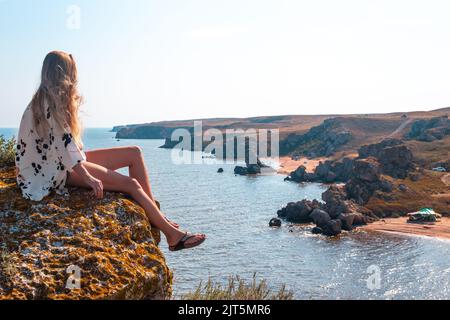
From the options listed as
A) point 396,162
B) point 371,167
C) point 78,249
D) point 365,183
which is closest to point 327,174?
point 396,162

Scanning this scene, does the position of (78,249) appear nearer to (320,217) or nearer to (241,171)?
(320,217)

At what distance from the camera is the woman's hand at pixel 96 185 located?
7395 millimetres

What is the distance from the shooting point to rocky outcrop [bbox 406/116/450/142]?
148788 mm

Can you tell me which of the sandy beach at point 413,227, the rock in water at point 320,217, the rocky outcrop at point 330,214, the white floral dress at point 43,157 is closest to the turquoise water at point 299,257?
the rock in water at point 320,217

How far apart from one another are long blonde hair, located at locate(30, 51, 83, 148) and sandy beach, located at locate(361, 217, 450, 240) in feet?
214

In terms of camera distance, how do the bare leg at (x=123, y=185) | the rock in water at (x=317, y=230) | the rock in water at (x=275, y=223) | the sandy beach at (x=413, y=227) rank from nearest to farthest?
the bare leg at (x=123, y=185) < the rock in water at (x=317, y=230) < the sandy beach at (x=413, y=227) < the rock in water at (x=275, y=223)

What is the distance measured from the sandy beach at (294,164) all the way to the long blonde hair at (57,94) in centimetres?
13588

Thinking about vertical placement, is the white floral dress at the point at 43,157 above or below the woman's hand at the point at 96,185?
above

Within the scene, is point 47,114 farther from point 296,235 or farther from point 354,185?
point 354,185

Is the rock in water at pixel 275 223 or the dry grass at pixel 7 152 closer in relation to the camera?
the dry grass at pixel 7 152

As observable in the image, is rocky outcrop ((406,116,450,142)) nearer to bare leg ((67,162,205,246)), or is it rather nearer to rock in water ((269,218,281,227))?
rock in water ((269,218,281,227))

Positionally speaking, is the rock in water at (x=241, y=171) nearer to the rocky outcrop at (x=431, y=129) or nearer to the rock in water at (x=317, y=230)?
the rocky outcrop at (x=431, y=129)

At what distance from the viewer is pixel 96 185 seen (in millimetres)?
7410

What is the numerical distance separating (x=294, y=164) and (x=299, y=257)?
10960 cm
